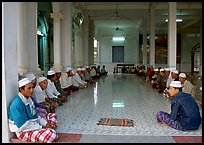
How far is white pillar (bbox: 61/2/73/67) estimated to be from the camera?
9.97m

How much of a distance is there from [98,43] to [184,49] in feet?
25.5

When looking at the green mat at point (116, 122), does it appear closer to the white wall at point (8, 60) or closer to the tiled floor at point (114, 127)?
the tiled floor at point (114, 127)

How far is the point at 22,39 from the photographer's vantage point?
584 centimetres

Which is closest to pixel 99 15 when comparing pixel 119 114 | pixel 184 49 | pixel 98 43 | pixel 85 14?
pixel 85 14

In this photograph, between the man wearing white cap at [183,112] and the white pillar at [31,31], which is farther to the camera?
the white pillar at [31,31]

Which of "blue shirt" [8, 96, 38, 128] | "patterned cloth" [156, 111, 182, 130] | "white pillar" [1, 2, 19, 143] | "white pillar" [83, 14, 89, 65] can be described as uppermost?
"white pillar" [83, 14, 89, 65]

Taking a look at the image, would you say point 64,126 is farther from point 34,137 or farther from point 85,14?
point 85,14

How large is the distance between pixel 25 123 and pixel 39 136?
0.79ft

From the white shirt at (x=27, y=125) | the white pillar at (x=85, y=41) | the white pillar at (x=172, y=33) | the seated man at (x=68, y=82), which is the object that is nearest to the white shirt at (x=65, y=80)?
the seated man at (x=68, y=82)

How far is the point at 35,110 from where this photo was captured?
3.88 m

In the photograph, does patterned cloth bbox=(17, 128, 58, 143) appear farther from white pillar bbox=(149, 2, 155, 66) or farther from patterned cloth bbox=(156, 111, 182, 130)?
white pillar bbox=(149, 2, 155, 66)

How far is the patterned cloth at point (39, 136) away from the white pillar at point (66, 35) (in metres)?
6.75

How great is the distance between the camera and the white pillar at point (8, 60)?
11.5 feet

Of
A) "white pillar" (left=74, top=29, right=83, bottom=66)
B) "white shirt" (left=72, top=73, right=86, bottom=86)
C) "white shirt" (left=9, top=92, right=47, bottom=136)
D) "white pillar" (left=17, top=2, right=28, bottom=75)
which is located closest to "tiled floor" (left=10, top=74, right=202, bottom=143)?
"white shirt" (left=9, top=92, right=47, bottom=136)
